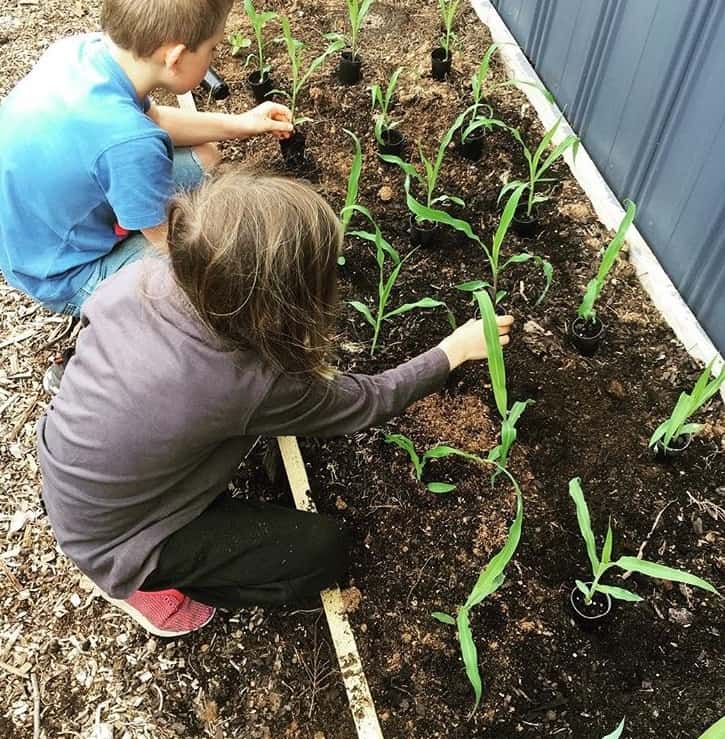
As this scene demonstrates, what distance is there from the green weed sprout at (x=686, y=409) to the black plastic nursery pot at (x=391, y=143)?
4.18 ft

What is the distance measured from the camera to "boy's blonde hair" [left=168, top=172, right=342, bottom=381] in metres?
1.18

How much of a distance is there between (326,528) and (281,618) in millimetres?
268

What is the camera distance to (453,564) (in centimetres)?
171

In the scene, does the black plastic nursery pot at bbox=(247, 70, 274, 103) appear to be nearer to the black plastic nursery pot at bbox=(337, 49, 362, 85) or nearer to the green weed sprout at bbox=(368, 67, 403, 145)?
the black plastic nursery pot at bbox=(337, 49, 362, 85)

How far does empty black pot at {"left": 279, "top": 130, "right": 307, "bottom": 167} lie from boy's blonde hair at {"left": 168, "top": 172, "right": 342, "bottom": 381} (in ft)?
4.15

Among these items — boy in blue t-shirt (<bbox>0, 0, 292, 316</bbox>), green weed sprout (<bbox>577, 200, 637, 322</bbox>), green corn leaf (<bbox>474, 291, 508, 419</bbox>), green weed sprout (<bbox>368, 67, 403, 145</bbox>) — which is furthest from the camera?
green weed sprout (<bbox>368, 67, 403, 145</bbox>)

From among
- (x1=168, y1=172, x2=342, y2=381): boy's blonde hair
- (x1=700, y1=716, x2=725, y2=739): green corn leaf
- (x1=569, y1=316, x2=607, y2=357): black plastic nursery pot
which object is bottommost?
(x1=569, y1=316, x2=607, y2=357): black plastic nursery pot

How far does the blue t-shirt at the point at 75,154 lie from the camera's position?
1659 mm

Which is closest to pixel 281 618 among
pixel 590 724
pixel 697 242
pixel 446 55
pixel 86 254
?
pixel 590 724

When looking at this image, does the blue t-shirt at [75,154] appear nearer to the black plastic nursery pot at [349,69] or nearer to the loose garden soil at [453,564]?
the loose garden soil at [453,564]

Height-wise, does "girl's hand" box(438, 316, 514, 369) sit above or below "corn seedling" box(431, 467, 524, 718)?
above

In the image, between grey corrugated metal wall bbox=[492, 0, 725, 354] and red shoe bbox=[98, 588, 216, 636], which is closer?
red shoe bbox=[98, 588, 216, 636]

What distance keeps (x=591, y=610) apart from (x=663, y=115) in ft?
4.36

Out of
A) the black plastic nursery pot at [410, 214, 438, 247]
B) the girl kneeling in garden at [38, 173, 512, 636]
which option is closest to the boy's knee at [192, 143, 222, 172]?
the black plastic nursery pot at [410, 214, 438, 247]
